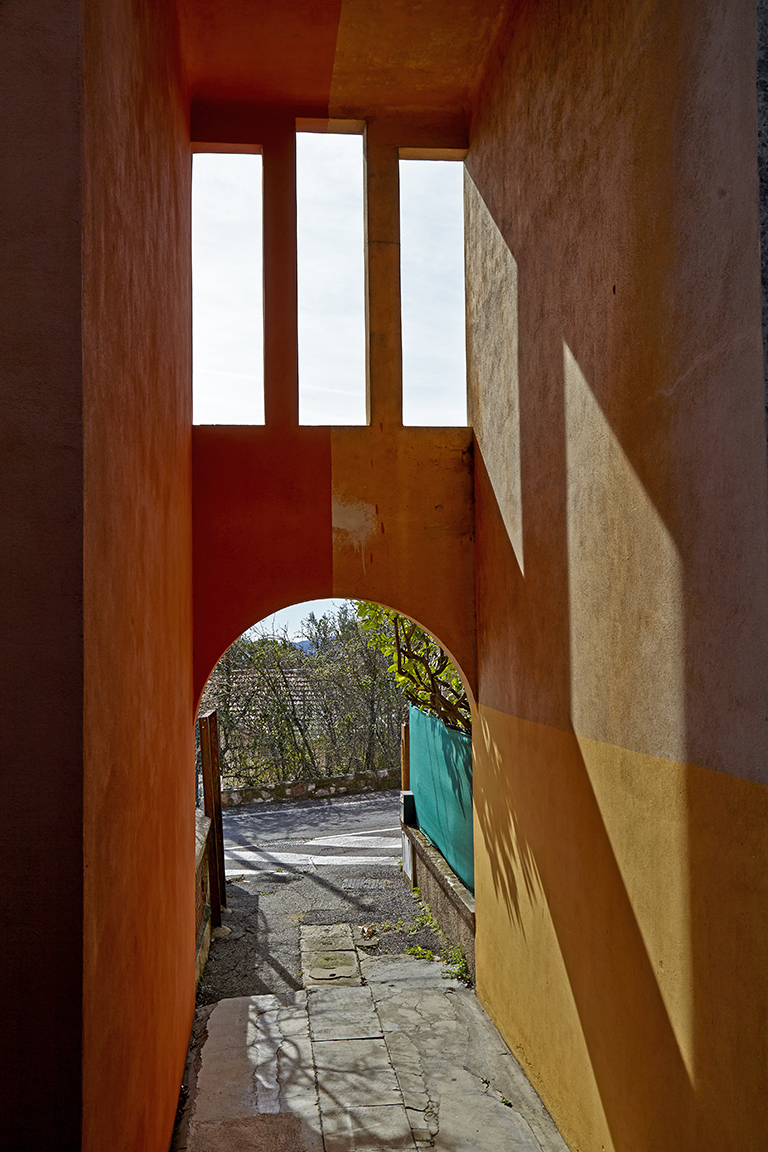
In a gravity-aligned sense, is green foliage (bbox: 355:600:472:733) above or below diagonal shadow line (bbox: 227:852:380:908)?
above

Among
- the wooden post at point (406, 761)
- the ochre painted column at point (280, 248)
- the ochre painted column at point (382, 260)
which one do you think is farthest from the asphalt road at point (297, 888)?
the ochre painted column at point (280, 248)

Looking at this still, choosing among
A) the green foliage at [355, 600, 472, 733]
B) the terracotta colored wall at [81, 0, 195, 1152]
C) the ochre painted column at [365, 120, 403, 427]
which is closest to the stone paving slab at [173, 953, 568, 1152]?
the terracotta colored wall at [81, 0, 195, 1152]

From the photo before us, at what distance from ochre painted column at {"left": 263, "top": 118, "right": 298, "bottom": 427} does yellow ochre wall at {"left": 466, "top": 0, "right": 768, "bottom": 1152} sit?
149 cm

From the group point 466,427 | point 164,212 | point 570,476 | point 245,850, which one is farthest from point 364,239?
point 245,850

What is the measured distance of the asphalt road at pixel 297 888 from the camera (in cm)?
704

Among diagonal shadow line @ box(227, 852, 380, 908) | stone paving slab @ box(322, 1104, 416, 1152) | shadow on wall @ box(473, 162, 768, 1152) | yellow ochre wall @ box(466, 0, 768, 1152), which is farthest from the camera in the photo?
diagonal shadow line @ box(227, 852, 380, 908)

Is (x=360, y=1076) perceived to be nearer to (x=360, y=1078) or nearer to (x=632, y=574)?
(x=360, y=1078)

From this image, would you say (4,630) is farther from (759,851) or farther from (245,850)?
(245,850)

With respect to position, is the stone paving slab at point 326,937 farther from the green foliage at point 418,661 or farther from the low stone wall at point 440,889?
the green foliage at point 418,661

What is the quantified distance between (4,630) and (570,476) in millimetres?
2772

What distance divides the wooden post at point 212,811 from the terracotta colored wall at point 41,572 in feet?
19.6

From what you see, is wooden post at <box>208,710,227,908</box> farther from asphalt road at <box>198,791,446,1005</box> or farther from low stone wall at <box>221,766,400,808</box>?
low stone wall at <box>221,766,400,808</box>

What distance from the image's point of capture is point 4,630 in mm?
2230

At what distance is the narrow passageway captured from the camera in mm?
4496
